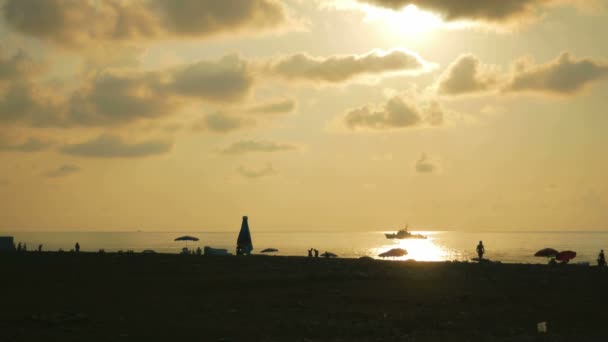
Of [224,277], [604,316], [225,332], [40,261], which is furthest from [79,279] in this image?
[604,316]

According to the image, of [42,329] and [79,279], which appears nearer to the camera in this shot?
[42,329]

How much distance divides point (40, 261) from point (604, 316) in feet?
111

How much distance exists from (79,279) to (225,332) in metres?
15.4

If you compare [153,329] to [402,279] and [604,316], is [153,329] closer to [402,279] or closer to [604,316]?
[604,316]

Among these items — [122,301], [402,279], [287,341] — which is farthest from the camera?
[402,279]

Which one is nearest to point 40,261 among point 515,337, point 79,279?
point 79,279

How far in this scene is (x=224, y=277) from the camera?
32906 millimetres

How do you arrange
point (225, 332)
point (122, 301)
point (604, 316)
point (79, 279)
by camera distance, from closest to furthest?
point (225, 332)
point (604, 316)
point (122, 301)
point (79, 279)

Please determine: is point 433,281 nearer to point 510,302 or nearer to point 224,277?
point 510,302

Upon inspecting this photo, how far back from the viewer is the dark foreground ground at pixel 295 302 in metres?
17.7

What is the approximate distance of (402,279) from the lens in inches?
1291

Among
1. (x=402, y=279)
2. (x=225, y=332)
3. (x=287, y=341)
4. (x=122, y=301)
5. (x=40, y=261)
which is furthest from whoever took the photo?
(x=40, y=261)

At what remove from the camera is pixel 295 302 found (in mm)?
24156

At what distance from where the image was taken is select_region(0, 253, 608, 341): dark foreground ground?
1769 centimetres
